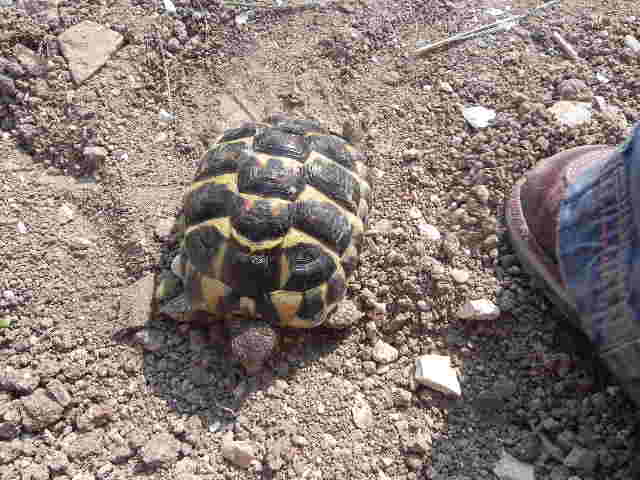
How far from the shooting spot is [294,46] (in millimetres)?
2982

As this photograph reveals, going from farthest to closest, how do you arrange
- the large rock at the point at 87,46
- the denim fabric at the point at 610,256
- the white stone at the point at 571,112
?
the large rock at the point at 87,46 < the white stone at the point at 571,112 < the denim fabric at the point at 610,256

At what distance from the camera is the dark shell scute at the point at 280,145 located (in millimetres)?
2068

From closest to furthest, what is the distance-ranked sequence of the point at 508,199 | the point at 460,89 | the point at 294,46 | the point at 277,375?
the point at 277,375 → the point at 508,199 → the point at 460,89 → the point at 294,46

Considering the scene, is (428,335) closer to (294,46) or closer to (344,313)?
(344,313)

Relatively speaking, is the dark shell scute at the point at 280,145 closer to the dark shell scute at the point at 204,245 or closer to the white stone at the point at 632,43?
the dark shell scute at the point at 204,245

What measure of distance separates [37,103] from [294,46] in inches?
53.3

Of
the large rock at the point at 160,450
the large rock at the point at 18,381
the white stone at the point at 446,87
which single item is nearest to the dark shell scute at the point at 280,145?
the white stone at the point at 446,87

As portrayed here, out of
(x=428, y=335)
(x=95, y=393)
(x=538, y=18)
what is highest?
(x=538, y=18)

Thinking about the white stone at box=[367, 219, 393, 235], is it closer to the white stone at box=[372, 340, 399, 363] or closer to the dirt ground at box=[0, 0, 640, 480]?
the dirt ground at box=[0, 0, 640, 480]

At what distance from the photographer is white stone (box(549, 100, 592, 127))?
256 cm

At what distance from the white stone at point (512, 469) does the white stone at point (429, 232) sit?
2.98 feet

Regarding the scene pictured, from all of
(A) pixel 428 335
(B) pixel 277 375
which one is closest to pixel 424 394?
(A) pixel 428 335

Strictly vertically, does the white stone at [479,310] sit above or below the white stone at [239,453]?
above

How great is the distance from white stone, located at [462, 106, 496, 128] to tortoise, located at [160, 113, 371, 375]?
86cm
